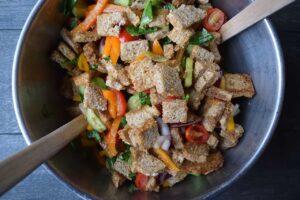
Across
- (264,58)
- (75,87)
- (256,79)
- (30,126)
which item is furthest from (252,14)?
(30,126)

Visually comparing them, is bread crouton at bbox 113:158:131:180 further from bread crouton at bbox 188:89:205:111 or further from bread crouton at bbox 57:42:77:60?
bread crouton at bbox 57:42:77:60

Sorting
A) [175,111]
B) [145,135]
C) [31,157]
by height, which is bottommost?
[145,135]

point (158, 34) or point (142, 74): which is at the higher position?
point (158, 34)

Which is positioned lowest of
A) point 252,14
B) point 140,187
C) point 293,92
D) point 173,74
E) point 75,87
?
point 140,187

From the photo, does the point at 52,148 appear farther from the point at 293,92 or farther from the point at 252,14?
the point at 293,92

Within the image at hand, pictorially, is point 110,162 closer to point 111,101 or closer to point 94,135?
point 94,135

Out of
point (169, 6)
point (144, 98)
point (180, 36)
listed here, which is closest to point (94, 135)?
point (144, 98)
